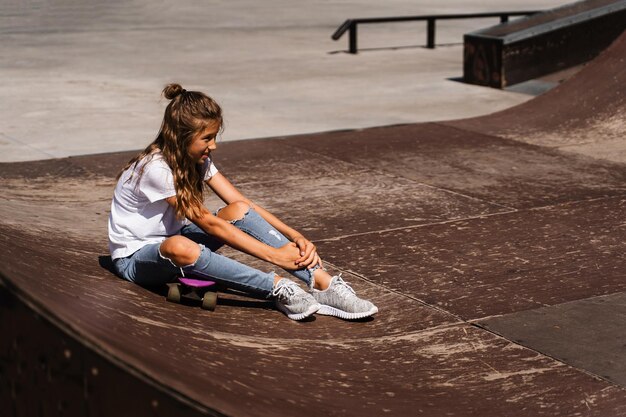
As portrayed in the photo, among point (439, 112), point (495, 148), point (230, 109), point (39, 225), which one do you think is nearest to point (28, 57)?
point (230, 109)

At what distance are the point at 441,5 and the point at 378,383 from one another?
71.0 feet

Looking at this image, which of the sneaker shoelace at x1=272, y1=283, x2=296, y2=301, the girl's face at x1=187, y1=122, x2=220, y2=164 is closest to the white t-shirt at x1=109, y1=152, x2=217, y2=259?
the girl's face at x1=187, y1=122, x2=220, y2=164

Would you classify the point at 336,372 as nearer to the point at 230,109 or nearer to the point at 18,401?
the point at 18,401

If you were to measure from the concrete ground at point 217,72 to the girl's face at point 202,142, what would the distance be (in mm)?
5168

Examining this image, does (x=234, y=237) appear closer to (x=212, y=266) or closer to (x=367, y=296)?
(x=212, y=266)

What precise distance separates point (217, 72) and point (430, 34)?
14.5 feet

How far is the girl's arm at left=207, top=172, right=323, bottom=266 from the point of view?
5.56 m

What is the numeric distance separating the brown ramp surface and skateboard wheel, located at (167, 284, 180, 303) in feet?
0.15

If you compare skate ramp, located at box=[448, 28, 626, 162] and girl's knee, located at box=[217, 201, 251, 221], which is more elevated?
girl's knee, located at box=[217, 201, 251, 221]

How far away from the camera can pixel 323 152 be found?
10.4 meters

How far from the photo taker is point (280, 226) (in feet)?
19.0

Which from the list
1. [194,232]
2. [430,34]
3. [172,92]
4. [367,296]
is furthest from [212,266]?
[430,34]

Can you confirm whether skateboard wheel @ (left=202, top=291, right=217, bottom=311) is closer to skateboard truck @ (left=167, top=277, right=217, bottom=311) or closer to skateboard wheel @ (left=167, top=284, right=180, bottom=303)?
skateboard truck @ (left=167, top=277, right=217, bottom=311)

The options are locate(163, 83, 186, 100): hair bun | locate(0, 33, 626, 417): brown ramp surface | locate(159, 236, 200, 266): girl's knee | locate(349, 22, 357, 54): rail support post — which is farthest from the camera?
locate(349, 22, 357, 54): rail support post
